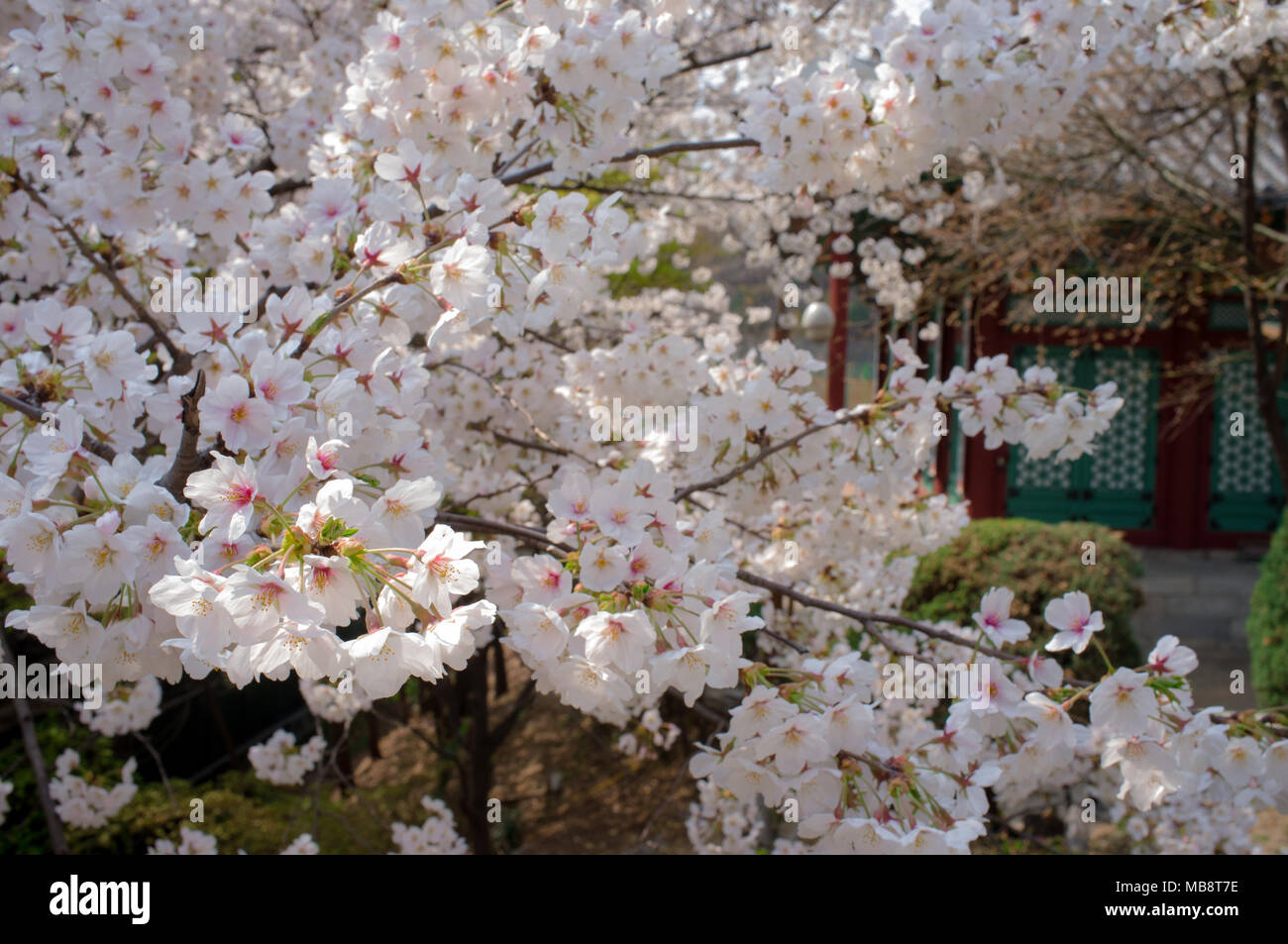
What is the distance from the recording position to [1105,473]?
8922 mm

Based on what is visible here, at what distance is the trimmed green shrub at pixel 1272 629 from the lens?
4598 millimetres

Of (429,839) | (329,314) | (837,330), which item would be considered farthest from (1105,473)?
(329,314)

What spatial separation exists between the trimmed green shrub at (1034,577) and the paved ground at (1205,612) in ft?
4.67

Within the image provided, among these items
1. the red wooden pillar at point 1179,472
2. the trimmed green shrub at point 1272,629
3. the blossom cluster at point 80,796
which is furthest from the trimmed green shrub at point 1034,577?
the blossom cluster at point 80,796

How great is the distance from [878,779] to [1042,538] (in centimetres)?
460

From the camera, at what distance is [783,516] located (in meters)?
3.20

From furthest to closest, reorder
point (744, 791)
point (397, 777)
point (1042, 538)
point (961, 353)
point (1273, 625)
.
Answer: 1. point (961, 353)
2. point (397, 777)
3. point (1042, 538)
4. point (1273, 625)
5. point (744, 791)

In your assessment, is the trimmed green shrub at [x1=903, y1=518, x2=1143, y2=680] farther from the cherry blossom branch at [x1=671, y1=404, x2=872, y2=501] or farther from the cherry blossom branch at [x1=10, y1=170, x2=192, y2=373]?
the cherry blossom branch at [x1=10, y1=170, x2=192, y2=373]

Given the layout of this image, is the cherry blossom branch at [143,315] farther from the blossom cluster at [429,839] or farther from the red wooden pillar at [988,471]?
the red wooden pillar at [988,471]

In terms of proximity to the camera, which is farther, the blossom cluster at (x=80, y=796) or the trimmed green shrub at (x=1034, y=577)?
the trimmed green shrub at (x=1034, y=577)

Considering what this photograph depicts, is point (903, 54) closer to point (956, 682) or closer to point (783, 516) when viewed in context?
point (956, 682)

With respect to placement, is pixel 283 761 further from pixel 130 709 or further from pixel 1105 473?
pixel 1105 473

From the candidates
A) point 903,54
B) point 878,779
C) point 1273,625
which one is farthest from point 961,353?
point 878,779

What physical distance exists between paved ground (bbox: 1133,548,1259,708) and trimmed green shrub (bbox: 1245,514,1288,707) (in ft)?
4.84
